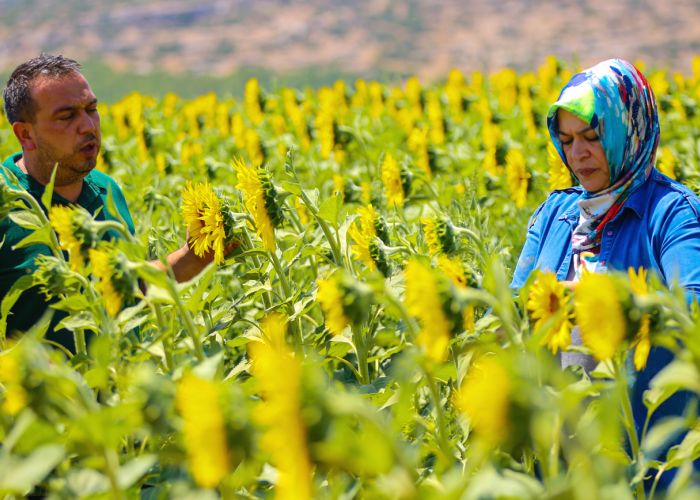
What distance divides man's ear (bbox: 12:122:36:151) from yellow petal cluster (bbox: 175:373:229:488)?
188 cm

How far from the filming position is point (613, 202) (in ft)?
8.30

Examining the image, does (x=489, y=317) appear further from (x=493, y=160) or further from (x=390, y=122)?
(x=390, y=122)

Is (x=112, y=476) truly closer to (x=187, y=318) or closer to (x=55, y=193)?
(x=187, y=318)

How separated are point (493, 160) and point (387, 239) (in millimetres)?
2445

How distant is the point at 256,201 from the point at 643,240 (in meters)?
0.92

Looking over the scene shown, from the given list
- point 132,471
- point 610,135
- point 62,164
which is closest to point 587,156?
point 610,135

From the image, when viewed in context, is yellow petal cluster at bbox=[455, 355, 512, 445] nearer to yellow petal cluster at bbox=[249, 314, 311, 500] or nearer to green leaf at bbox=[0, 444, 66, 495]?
yellow petal cluster at bbox=[249, 314, 311, 500]

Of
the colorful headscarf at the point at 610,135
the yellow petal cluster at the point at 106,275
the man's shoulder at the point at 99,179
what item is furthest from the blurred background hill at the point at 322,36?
the yellow petal cluster at the point at 106,275

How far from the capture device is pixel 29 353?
143 centimetres

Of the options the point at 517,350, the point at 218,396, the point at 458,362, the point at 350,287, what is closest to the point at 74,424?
the point at 218,396

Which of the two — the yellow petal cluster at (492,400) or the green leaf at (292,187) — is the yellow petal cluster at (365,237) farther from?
the yellow petal cluster at (492,400)

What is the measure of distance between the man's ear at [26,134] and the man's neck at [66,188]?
0.21 ft

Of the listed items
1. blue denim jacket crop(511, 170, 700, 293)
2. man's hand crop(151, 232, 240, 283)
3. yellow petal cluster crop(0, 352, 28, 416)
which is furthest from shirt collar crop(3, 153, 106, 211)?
yellow petal cluster crop(0, 352, 28, 416)

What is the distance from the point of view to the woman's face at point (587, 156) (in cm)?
258
